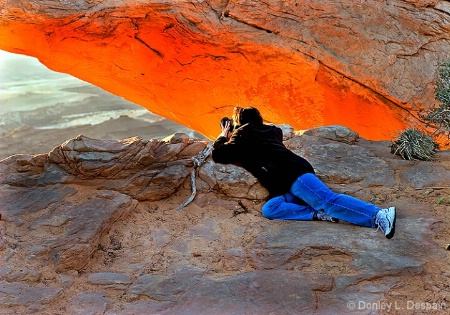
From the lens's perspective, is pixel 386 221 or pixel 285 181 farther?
pixel 285 181

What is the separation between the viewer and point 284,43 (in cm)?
906

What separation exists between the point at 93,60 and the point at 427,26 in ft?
21.9

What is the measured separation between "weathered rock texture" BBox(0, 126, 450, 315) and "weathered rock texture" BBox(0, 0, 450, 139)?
3595 mm

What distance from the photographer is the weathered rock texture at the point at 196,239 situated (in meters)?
3.59

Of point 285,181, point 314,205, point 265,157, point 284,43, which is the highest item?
point 284,43

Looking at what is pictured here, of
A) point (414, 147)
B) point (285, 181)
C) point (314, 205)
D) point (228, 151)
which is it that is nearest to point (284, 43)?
point (414, 147)


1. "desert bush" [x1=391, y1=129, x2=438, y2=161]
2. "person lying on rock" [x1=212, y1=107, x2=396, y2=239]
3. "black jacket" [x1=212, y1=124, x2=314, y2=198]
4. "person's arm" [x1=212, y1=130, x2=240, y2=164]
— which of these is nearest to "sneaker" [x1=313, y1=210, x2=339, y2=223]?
"person lying on rock" [x1=212, y1=107, x2=396, y2=239]

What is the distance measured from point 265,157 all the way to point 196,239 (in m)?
1.02

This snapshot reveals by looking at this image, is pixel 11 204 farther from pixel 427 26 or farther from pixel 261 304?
pixel 427 26

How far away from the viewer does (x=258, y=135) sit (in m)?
4.78

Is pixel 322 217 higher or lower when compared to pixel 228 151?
lower

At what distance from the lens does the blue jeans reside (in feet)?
14.0

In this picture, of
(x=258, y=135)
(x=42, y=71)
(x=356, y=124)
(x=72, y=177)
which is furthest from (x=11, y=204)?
(x=42, y=71)

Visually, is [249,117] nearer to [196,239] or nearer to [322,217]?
[322,217]
